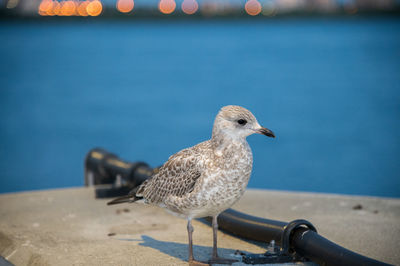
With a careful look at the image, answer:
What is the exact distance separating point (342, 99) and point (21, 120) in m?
13.1

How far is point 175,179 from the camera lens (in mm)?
3484

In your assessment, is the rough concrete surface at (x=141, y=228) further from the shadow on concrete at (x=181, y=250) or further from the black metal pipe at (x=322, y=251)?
the black metal pipe at (x=322, y=251)

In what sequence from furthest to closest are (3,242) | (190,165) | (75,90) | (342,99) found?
(75,90), (342,99), (3,242), (190,165)

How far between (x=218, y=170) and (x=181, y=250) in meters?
0.91

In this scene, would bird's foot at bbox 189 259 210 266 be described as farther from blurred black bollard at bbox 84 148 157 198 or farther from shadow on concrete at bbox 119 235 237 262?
blurred black bollard at bbox 84 148 157 198

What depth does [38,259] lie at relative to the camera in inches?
147

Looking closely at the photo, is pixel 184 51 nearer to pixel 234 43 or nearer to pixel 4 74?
pixel 234 43


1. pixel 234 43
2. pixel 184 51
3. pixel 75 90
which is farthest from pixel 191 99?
pixel 234 43

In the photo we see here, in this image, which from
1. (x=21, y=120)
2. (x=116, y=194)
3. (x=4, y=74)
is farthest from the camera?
(x=4, y=74)

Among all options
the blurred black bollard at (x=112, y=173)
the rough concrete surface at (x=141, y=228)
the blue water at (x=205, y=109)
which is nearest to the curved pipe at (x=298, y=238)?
the rough concrete surface at (x=141, y=228)

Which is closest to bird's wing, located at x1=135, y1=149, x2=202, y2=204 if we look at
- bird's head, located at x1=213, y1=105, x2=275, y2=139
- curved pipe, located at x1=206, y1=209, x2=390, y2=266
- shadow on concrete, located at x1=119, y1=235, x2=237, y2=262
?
bird's head, located at x1=213, y1=105, x2=275, y2=139

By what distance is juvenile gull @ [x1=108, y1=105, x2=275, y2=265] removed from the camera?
3.23 m

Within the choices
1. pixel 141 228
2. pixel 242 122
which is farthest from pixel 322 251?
pixel 141 228

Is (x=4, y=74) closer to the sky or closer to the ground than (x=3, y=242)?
closer to the sky
